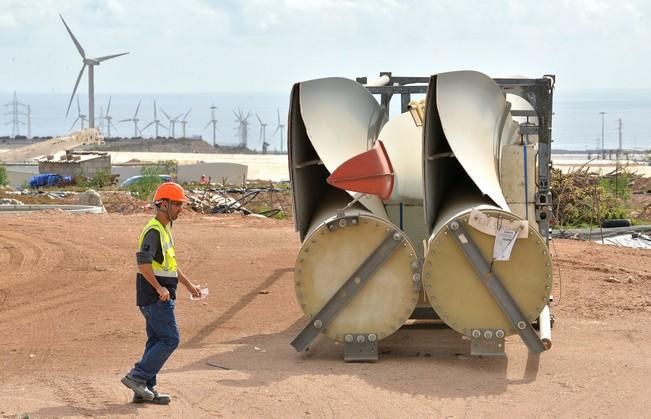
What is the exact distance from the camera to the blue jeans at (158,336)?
31.3ft

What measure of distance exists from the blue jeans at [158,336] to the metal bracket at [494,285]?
2.93 m

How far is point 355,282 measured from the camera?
1144cm

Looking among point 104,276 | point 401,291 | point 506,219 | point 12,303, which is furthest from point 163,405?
point 104,276

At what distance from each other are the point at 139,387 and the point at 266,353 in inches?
114

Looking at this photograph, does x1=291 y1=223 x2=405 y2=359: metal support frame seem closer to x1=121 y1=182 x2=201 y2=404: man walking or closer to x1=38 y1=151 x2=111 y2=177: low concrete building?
x1=121 y1=182 x2=201 y2=404: man walking

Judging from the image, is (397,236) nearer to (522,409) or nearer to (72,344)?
(522,409)

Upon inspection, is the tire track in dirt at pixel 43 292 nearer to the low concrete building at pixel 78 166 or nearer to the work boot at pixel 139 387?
the work boot at pixel 139 387

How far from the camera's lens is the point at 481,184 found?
37.3 ft

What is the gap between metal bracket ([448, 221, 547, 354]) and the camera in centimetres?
1107

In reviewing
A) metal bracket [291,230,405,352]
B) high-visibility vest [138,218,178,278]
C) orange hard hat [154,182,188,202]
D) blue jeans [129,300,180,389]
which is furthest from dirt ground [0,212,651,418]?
orange hard hat [154,182,188,202]

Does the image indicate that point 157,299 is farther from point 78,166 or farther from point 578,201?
point 78,166

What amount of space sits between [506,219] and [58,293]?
7367mm

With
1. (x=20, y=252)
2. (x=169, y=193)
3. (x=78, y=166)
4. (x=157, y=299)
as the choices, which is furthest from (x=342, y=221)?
(x=78, y=166)

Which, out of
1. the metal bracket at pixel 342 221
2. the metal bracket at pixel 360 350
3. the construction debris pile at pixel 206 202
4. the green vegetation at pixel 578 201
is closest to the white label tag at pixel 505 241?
the metal bracket at pixel 342 221
